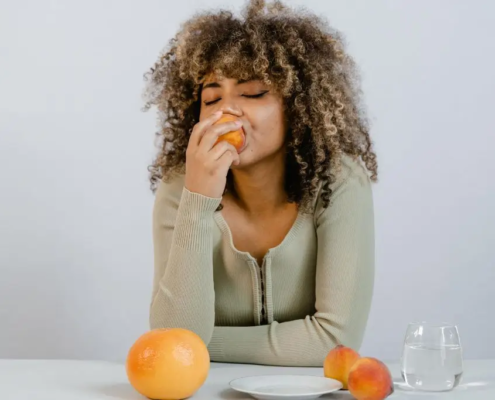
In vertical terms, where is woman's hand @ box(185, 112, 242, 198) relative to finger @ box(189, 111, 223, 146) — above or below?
below

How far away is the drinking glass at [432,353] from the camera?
989 mm

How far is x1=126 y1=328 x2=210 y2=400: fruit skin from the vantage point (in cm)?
100

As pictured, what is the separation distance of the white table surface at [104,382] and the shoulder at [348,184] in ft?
1.57

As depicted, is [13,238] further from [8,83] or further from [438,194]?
[438,194]

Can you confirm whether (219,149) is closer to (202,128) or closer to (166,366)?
(202,128)

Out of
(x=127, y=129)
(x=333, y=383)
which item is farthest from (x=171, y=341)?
(x=127, y=129)

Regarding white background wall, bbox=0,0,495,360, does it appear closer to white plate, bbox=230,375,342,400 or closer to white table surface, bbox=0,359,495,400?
white table surface, bbox=0,359,495,400

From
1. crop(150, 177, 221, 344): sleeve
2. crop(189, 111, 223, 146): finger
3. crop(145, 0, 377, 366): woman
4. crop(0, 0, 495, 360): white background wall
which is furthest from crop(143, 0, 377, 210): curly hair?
crop(0, 0, 495, 360): white background wall

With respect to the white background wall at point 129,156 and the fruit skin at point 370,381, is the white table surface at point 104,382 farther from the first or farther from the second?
the white background wall at point 129,156

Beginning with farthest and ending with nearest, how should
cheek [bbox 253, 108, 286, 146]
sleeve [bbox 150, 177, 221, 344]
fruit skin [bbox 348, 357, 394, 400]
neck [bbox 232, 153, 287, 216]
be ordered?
neck [bbox 232, 153, 287, 216] < cheek [bbox 253, 108, 286, 146] < sleeve [bbox 150, 177, 221, 344] < fruit skin [bbox 348, 357, 394, 400]

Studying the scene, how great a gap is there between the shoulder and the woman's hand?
10.0 inches

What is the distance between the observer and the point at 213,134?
1534 millimetres

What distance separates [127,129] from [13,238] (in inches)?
20.0

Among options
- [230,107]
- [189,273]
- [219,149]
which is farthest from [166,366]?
[230,107]
